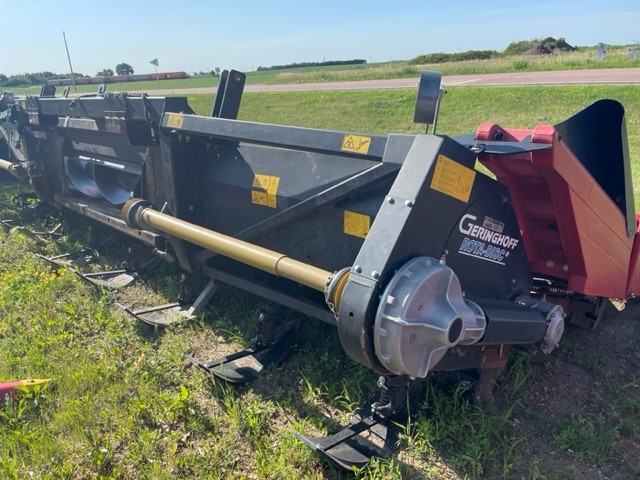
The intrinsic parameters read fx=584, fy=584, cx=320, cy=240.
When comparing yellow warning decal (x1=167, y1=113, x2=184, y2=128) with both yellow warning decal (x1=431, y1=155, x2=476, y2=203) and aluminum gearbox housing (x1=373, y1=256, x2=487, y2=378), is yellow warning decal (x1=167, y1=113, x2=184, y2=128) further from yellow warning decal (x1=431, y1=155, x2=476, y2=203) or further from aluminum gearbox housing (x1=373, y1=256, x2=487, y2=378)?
aluminum gearbox housing (x1=373, y1=256, x2=487, y2=378)

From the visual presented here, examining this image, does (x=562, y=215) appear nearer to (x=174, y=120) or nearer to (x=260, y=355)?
(x=260, y=355)

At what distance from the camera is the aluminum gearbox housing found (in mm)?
1930

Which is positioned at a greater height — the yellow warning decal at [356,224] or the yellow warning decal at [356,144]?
the yellow warning decal at [356,144]

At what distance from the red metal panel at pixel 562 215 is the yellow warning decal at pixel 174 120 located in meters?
1.74

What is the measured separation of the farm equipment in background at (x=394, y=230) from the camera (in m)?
2.04

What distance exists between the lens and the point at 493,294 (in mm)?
2596

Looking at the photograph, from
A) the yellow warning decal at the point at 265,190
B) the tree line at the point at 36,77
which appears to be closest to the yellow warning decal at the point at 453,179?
the yellow warning decal at the point at 265,190

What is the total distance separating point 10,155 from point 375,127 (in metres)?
8.53

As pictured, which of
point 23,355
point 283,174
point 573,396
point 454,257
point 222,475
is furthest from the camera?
point 23,355

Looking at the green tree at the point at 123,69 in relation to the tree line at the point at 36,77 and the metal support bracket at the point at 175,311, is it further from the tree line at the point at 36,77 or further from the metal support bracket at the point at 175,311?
the metal support bracket at the point at 175,311

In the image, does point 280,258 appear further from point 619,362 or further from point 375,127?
point 375,127

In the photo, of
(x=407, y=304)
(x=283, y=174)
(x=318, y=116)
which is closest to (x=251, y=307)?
(x=283, y=174)

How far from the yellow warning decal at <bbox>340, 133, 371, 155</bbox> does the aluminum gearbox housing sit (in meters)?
0.68

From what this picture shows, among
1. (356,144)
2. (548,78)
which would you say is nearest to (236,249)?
(356,144)
